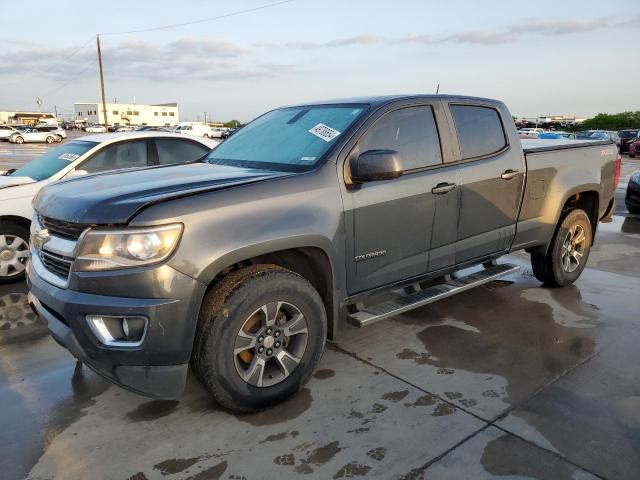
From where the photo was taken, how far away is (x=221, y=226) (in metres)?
2.70

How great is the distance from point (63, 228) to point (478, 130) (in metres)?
3.13

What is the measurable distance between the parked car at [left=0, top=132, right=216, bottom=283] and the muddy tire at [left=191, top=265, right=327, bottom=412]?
2864mm

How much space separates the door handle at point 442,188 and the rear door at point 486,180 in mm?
138

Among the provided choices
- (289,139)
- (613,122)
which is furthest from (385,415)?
(613,122)

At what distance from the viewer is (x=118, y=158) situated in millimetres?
6012

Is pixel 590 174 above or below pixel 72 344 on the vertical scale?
above

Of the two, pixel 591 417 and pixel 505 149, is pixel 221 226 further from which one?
pixel 505 149

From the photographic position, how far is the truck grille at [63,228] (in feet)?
8.91

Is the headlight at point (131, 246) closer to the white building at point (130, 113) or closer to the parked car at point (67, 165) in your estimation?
the parked car at point (67, 165)

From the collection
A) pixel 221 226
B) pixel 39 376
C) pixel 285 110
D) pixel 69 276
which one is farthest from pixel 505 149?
pixel 39 376

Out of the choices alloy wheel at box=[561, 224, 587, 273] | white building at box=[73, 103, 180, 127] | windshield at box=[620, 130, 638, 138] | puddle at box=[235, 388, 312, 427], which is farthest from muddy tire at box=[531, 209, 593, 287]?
white building at box=[73, 103, 180, 127]

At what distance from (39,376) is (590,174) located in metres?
5.01

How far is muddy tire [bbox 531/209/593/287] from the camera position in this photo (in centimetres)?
507

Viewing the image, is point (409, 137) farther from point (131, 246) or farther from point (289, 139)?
point (131, 246)
